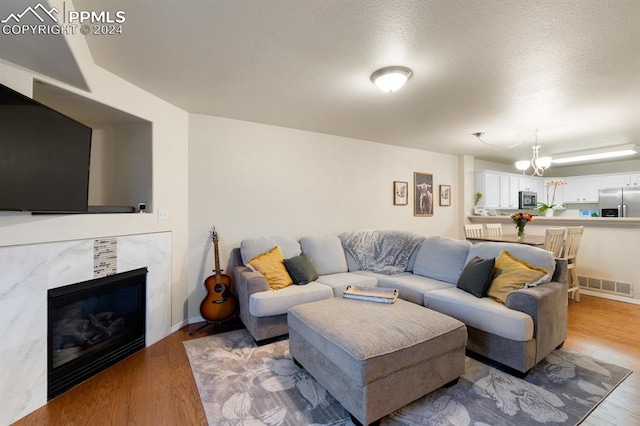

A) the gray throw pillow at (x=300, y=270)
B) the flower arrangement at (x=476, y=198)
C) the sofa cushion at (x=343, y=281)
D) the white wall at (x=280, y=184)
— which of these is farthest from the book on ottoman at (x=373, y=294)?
the flower arrangement at (x=476, y=198)

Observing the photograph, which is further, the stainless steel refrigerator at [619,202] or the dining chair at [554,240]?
the stainless steel refrigerator at [619,202]

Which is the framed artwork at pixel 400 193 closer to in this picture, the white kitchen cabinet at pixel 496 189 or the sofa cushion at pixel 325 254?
the sofa cushion at pixel 325 254

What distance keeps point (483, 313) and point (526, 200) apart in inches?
219

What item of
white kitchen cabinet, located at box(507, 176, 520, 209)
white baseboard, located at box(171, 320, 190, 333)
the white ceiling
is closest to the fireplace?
white baseboard, located at box(171, 320, 190, 333)

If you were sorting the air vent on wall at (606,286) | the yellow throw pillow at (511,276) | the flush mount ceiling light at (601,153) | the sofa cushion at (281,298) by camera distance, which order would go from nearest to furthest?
the yellow throw pillow at (511,276) < the sofa cushion at (281,298) < the air vent on wall at (606,286) < the flush mount ceiling light at (601,153)

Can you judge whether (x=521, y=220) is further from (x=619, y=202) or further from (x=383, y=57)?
(x=619, y=202)

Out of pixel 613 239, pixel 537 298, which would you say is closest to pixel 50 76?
pixel 537 298

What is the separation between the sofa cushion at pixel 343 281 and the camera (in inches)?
119

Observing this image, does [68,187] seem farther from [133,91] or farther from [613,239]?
[613,239]

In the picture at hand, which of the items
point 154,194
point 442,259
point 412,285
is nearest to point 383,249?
point 442,259

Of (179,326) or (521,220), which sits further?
(521,220)

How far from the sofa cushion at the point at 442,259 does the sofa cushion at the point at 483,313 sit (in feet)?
1.37

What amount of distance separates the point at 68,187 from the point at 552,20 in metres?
3.31

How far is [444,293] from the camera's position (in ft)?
8.69
